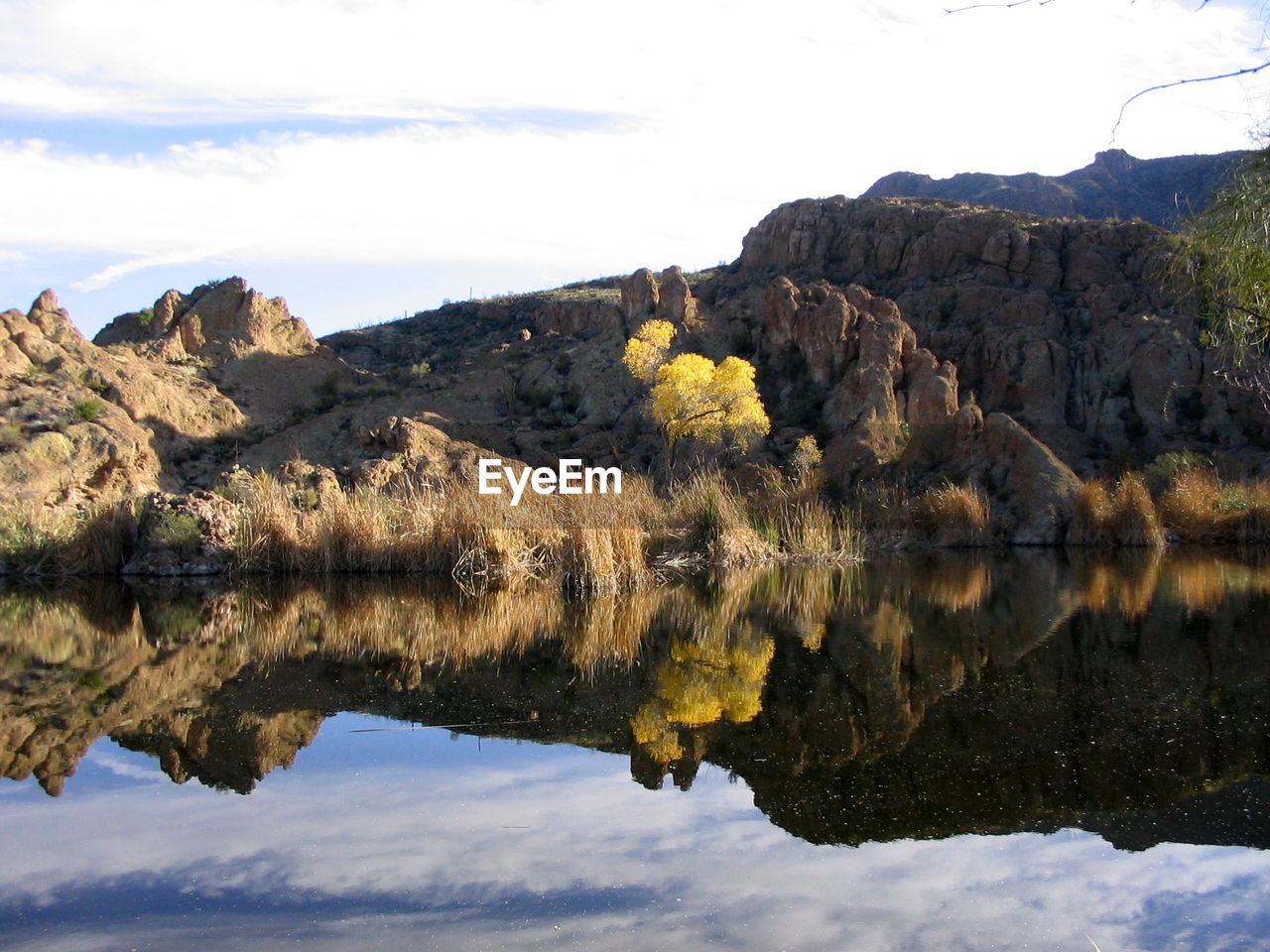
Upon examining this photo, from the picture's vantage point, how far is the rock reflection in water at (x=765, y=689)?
6.84 meters

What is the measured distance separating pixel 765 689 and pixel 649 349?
3949cm

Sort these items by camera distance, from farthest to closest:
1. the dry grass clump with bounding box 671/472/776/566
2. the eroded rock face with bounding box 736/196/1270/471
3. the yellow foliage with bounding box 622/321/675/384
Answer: the yellow foliage with bounding box 622/321/675/384, the eroded rock face with bounding box 736/196/1270/471, the dry grass clump with bounding box 671/472/776/566

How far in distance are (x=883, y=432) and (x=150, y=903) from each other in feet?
111

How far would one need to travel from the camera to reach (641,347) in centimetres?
4853

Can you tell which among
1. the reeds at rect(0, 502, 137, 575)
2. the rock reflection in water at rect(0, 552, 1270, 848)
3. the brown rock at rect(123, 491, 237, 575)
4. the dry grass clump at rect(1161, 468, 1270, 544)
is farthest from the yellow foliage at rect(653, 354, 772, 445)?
the rock reflection in water at rect(0, 552, 1270, 848)

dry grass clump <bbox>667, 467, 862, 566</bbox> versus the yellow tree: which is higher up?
the yellow tree

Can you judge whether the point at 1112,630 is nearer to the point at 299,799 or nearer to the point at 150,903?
the point at 299,799

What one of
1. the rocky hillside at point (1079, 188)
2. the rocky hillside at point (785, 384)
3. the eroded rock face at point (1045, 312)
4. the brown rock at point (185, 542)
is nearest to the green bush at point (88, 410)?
the rocky hillside at point (785, 384)

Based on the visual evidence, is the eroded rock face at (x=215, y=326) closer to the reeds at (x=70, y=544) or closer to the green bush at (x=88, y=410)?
the green bush at (x=88, y=410)

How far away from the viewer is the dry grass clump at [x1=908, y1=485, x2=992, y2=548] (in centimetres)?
2792

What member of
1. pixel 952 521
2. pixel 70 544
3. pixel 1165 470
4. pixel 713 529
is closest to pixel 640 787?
pixel 713 529

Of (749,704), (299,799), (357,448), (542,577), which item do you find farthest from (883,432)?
(299,799)

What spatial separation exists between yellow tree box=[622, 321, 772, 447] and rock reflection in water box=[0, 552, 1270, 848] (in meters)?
26.5

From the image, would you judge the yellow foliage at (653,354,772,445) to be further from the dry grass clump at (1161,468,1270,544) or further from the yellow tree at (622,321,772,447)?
the dry grass clump at (1161,468,1270,544)
